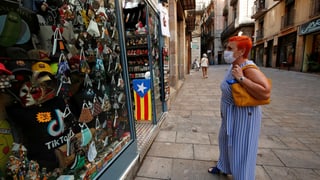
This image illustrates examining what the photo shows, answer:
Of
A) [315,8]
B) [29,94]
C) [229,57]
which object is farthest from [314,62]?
[29,94]

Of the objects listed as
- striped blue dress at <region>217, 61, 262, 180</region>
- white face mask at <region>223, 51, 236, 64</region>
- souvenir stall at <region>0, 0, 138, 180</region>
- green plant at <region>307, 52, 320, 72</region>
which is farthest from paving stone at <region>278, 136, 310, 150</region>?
green plant at <region>307, 52, 320, 72</region>

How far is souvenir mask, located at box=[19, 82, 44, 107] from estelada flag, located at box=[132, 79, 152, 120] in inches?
88.2

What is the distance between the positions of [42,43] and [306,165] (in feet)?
10.3

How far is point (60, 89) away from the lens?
1.19 m

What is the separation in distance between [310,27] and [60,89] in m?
15.9

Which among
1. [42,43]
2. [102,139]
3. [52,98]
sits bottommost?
[102,139]

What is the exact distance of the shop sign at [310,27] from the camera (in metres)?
11.0

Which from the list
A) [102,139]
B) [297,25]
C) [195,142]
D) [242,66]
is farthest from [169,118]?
[297,25]

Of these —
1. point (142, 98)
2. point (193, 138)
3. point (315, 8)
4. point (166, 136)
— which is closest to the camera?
point (193, 138)

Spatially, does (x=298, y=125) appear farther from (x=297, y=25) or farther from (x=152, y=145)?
(x=297, y=25)

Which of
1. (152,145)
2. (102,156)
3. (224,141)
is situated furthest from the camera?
(152,145)

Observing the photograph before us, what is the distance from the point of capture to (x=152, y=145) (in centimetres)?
277

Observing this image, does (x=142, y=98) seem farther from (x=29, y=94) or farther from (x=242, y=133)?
(x=29, y=94)

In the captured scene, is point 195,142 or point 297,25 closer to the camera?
point 195,142
